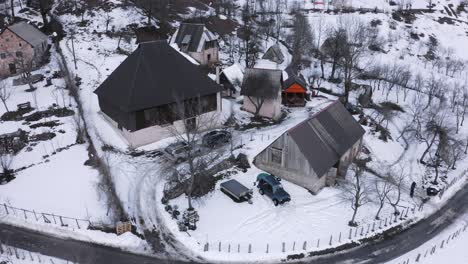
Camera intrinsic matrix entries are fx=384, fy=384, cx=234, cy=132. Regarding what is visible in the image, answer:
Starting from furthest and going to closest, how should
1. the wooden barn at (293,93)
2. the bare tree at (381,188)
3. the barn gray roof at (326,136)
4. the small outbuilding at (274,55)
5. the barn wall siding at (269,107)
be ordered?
the small outbuilding at (274,55) < the wooden barn at (293,93) < the barn wall siding at (269,107) < the barn gray roof at (326,136) < the bare tree at (381,188)

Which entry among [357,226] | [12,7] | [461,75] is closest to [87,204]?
[357,226]

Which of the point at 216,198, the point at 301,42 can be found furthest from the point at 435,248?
the point at 301,42

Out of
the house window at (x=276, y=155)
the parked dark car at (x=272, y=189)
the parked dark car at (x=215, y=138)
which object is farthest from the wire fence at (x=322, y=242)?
the parked dark car at (x=215, y=138)

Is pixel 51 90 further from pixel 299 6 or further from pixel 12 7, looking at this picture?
pixel 299 6

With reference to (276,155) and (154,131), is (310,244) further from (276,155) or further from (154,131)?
(154,131)

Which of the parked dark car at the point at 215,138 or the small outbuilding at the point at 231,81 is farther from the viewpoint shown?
the small outbuilding at the point at 231,81

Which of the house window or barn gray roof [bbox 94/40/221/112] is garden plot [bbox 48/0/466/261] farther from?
barn gray roof [bbox 94/40/221/112]

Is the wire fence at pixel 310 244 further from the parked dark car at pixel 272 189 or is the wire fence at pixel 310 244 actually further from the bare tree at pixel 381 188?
the parked dark car at pixel 272 189
